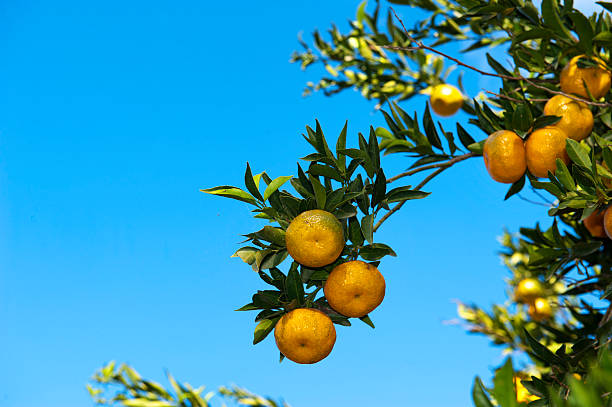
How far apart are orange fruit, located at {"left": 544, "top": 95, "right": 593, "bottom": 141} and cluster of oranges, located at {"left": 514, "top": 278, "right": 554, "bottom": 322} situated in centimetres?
147

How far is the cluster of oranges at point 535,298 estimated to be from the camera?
3102mm

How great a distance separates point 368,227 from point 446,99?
72.7 inches

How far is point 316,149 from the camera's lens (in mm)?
1541

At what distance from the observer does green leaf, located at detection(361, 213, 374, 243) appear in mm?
1437

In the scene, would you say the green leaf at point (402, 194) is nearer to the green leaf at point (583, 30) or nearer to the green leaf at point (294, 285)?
the green leaf at point (294, 285)

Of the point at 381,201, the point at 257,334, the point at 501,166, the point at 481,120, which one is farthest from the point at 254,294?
the point at 481,120

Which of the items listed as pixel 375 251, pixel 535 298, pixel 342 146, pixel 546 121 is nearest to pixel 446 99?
pixel 535 298

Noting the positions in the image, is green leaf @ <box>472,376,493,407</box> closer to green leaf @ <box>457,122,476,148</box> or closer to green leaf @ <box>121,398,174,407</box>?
green leaf @ <box>457,122,476,148</box>

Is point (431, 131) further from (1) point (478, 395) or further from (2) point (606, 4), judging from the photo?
(1) point (478, 395)

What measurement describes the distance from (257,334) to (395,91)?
232 cm

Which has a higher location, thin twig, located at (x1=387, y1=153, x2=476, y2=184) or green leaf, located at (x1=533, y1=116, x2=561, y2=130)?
thin twig, located at (x1=387, y1=153, x2=476, y2=184)

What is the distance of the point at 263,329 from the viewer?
149cm

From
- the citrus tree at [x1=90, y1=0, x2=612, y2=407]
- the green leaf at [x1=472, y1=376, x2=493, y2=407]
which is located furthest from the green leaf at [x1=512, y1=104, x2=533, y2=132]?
the green leaf at [x1=472, y1=376, x2=493, y2=407]

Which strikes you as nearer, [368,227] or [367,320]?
[368,227]
